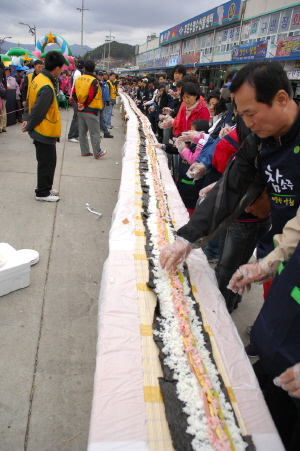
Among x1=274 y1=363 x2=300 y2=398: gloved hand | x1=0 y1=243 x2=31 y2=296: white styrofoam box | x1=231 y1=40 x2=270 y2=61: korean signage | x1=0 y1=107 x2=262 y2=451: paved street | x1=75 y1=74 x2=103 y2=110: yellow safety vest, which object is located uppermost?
x1=231 y1=40 x2=270 y2=61: korean signage

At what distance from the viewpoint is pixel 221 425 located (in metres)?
1.02

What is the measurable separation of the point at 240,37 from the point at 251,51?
334cm

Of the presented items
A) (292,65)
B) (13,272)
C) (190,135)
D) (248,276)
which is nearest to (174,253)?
(248,276)

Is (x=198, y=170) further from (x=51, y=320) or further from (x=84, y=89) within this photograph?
(x=84, y=89)

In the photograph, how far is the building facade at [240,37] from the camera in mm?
12680

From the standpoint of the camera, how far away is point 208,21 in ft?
72.4

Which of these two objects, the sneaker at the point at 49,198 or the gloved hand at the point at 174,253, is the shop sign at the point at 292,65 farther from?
the gloved hand at the point at 174,253

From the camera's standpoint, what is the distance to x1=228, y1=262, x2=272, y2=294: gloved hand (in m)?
1.33

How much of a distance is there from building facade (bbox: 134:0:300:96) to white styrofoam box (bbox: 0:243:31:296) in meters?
11.3

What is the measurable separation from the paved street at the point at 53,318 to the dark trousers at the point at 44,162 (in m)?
0.31

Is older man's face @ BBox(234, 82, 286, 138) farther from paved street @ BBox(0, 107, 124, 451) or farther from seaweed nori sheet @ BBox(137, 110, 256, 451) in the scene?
paved street @ BBox(0, 107, 124, 451)

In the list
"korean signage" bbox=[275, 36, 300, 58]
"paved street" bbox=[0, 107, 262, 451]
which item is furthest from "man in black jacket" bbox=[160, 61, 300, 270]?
"korean signage" bbox=[275, 36, 300, 58]

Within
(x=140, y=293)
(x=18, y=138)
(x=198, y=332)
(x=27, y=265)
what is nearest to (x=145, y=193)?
(x=27, y=265)

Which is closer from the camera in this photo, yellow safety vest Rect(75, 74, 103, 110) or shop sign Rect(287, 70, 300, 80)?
yellow safety vest Rect(75, 74, 103, 110)
